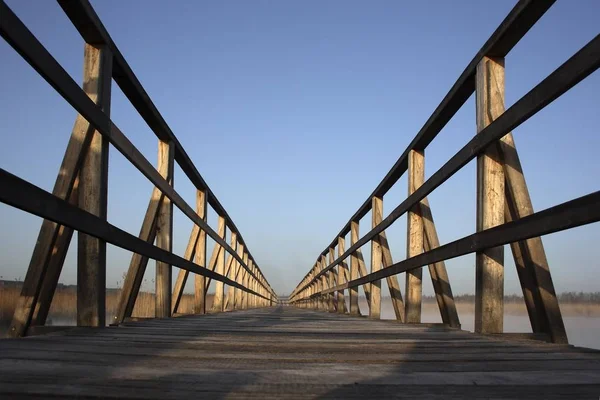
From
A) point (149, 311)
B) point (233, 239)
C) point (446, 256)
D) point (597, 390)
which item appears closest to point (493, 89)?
point (446, 256)

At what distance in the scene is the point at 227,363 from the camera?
1.98m

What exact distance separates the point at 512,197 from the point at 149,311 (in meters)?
11.1

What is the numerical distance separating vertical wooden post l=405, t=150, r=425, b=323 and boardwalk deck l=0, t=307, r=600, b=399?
1845mm

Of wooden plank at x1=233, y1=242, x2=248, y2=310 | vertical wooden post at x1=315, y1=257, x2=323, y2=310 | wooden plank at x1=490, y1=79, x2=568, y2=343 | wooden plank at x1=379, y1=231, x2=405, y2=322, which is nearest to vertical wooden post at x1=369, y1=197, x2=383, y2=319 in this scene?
wooden plank at x1=379, y1=231, x2=405, y2=322

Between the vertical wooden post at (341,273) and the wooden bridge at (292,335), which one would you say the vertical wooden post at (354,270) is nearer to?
the vertical wooden post at (341,273)

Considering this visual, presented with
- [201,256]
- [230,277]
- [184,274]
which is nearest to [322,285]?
[230,277]

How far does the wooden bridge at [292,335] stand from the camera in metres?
1.64

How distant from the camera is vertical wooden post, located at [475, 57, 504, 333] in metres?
2.99

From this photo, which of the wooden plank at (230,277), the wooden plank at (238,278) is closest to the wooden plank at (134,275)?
the wooden plank at (230,277)

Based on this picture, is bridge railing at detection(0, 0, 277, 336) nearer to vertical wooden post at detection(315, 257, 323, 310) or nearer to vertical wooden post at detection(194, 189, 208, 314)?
vertical wooden post at detection(194, 189, 208, 314)

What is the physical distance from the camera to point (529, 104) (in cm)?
230

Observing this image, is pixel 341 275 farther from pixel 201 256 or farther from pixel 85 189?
pixel 85 189

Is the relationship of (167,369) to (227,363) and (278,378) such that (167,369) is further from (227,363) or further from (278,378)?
(278,378)

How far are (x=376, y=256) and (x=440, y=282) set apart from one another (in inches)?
91.7
